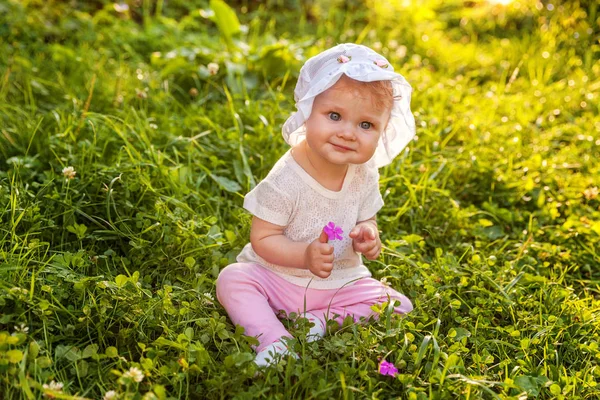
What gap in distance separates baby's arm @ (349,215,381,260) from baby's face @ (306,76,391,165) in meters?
0.25

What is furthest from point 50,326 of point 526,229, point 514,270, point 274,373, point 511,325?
point 526,229

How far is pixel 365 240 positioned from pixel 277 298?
40 cm

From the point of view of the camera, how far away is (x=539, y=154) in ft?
13.6

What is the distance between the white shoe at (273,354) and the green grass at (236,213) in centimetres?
5

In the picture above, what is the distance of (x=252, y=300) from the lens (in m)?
2.65

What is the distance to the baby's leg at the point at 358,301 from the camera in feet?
9.14

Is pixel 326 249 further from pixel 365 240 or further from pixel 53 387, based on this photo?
pixel 53 387

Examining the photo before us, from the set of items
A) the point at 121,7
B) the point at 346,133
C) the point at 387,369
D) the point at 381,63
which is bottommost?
the point at 121,7

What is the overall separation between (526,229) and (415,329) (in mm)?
1242

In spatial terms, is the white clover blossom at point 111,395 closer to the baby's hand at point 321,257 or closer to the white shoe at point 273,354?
the white shoe at point 273,354

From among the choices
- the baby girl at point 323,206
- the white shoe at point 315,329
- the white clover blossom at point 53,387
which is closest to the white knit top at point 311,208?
the baby girl at point 323,206

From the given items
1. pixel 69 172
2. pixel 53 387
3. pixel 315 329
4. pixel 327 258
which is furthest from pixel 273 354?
pixel 69 172

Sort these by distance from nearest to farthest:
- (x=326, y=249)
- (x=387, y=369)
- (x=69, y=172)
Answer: (x=387, y=369)
(x=326, y=249)
(x=69, y=172)

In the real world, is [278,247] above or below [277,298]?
above
